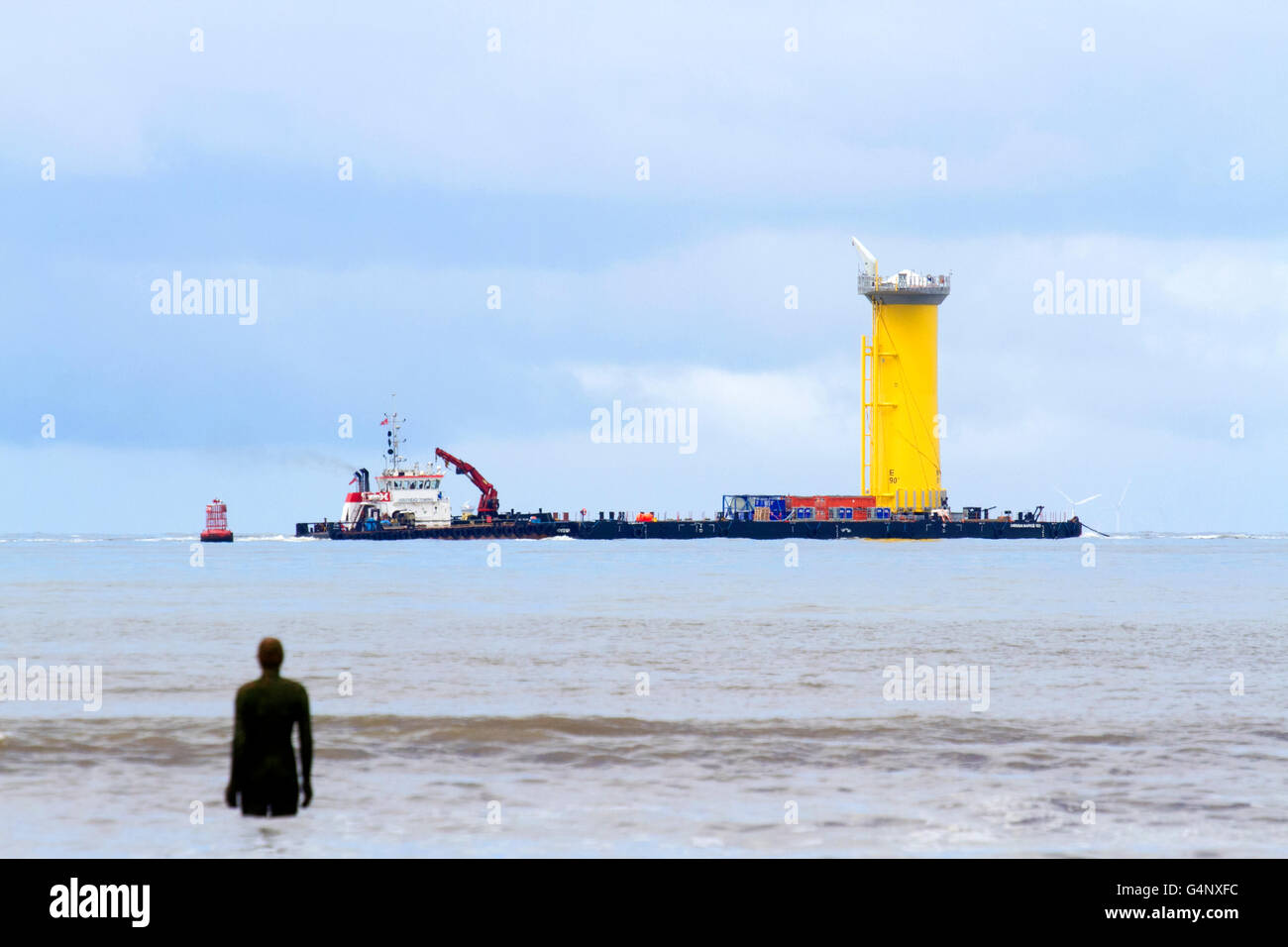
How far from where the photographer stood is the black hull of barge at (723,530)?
142 meters

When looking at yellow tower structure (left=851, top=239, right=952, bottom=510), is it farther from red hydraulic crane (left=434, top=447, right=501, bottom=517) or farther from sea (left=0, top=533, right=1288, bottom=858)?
sea (left=0, top=533, right=1288, bottom=858)

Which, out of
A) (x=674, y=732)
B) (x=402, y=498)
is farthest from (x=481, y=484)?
(x=674, y=732)

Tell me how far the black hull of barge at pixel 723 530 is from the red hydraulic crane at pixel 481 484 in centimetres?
170

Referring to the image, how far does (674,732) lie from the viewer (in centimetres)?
2105

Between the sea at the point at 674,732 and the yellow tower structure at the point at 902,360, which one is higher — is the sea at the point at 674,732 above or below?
below

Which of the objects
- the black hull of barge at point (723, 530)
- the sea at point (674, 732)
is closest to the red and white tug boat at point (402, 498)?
the black hull of barge at point (723, 530)

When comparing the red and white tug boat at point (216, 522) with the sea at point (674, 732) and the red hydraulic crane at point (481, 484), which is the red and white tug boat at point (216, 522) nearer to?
the red hydraulic crane at point (481, 484)

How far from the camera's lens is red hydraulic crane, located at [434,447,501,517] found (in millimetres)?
144750

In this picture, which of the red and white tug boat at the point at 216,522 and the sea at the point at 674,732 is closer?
the sea at the point at 674,732

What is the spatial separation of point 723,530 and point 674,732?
5482 inches

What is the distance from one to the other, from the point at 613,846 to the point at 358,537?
134 m

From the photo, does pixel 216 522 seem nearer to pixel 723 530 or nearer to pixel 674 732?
pixel 723 530

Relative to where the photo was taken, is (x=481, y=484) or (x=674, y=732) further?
(x=481, y=484)
